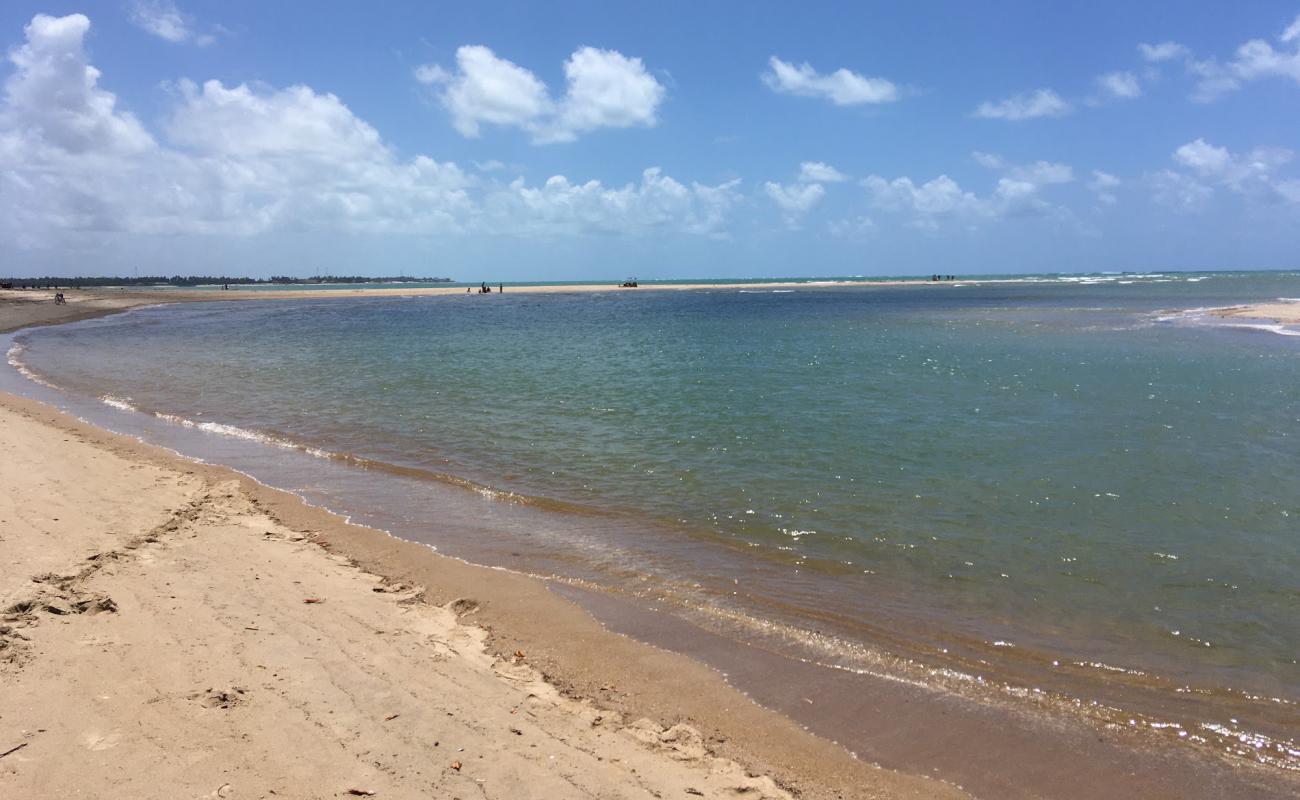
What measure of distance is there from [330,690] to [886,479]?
9123mm

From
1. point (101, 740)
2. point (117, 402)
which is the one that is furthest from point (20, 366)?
point (101, 740)

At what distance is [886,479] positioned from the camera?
A: 1197 centimetres

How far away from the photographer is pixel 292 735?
4762 millimetres

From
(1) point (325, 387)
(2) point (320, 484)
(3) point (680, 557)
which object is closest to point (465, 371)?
(1) point (325, 387)

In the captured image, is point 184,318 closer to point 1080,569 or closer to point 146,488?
point 146,488

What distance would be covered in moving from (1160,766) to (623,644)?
4238 mm

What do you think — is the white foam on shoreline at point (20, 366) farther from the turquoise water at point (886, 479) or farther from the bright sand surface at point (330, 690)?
the bright sand surface at point (330, 690)

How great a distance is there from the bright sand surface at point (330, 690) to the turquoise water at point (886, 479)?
1.50 meters

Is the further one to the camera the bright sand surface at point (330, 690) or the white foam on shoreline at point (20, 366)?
the white foam on shoreline at point (20, 366)

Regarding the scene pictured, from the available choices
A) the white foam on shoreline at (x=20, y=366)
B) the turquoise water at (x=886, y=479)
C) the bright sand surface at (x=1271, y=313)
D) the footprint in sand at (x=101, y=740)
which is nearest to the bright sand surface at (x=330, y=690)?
the footprint in sand at (x=101, y=740)

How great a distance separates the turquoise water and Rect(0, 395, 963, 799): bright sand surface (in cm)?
150

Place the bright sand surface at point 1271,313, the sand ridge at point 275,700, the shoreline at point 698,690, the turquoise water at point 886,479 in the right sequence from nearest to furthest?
1. the sand ridge at point 275,700
2. the shoreline at point 698,690
3. the turquoise water at point 886,479
4. the bright sand surface at point 1271,313

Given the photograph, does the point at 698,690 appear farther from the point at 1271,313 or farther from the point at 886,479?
the point at 1271,313

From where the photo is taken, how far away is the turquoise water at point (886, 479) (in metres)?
7.30
